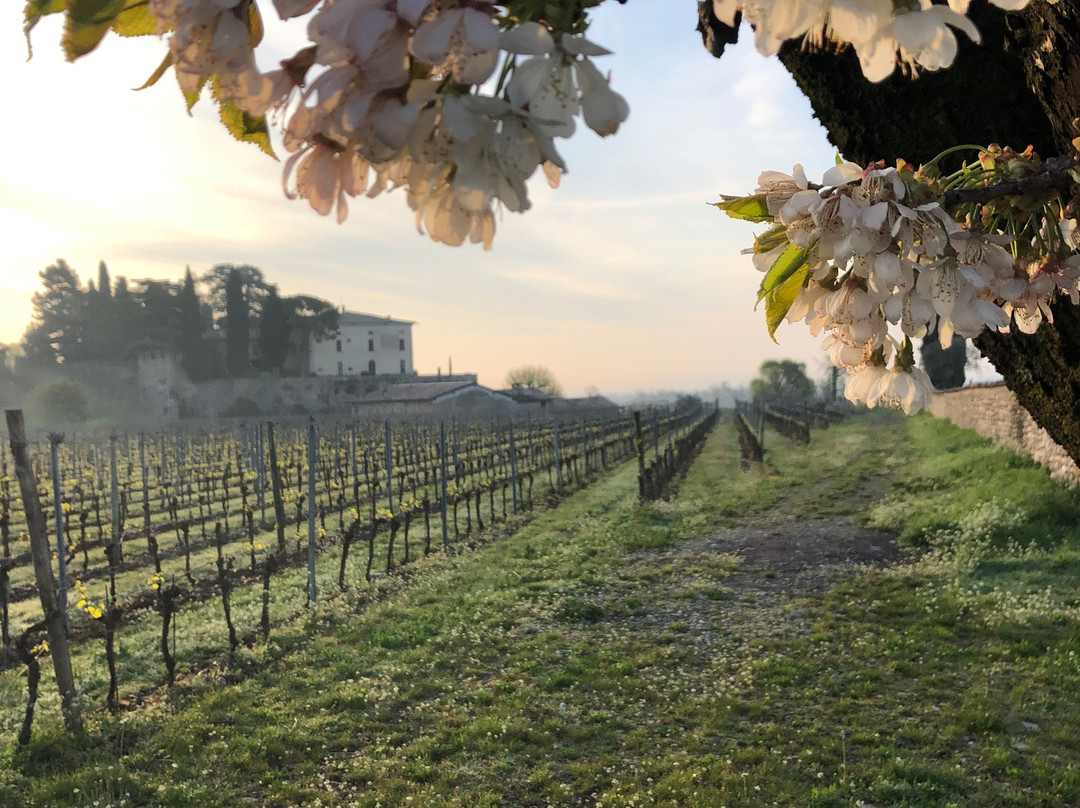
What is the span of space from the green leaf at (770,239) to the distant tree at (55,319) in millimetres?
57014

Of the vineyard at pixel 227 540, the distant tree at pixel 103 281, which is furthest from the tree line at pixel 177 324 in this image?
the vineyard at pixel 227 540

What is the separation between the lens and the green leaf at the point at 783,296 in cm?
76

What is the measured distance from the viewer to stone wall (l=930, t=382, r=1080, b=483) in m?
8.77

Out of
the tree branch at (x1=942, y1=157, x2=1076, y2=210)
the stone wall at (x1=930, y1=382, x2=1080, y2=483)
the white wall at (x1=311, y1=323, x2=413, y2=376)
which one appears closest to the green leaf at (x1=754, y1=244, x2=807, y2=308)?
the tree branch at (x1=942, y1=157, x2=1076, y2=210)

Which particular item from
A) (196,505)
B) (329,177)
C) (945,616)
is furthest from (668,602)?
(196,505)

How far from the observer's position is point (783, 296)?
2.53 feet

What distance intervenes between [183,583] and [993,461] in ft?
37.4

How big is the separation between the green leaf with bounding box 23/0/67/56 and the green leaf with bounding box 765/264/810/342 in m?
0.66

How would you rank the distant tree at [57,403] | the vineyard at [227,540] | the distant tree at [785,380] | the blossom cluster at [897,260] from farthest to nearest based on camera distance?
the distant tree at [785,380]
the distant tree at [57,403]
the vineyard at [227,540]
the blossom cluster at [897,260]

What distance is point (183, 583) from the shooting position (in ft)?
26.0

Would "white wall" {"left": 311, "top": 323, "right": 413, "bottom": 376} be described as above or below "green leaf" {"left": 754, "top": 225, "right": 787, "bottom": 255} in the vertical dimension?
above

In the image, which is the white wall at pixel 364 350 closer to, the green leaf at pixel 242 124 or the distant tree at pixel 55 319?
the distant tree at pixel 55 319

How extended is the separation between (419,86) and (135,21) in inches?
8.3

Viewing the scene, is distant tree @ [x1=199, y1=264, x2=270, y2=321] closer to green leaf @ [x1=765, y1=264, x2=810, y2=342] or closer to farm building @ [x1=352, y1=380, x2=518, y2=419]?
farm building @ [x1=352, y1=380, x2=518, y2=419]
